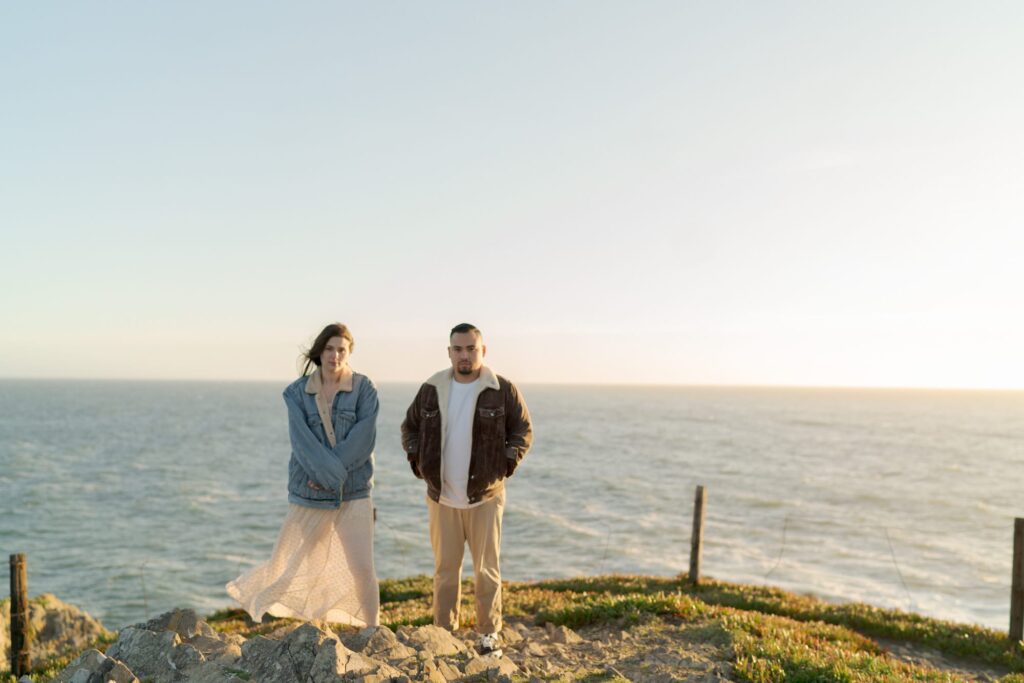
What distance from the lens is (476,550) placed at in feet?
24.5

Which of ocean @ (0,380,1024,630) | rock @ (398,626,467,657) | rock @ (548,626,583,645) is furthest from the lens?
ocean @ (0,380,1024,630)

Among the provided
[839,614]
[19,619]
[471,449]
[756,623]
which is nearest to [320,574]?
[471,449]

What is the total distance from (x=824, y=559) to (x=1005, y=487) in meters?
28.9

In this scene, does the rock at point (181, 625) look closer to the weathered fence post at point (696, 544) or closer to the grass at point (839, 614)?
the grass at point (839, 614)

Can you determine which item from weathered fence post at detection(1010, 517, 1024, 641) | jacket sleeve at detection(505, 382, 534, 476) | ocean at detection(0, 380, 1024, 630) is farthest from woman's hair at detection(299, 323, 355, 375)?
ocean at detection(0, 380, 1024, 630)

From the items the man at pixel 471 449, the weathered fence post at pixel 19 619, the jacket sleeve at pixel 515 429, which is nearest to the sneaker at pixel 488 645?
the man at pixel 471 449

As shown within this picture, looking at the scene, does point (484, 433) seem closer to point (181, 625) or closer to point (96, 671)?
point (181, 625)

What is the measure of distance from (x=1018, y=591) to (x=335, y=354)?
10074mm

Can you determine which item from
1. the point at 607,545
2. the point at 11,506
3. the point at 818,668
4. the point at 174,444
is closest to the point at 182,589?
the point at 607,545

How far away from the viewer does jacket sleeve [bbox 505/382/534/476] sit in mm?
7383

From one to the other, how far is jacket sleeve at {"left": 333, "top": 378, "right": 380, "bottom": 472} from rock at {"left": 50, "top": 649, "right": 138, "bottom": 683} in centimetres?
274

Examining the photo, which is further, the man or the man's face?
the man

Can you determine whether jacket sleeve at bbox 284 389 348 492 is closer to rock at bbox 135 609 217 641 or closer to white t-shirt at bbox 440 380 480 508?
white t-shirt at bbox 440 380 480 508

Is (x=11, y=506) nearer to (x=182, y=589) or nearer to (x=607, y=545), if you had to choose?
(x=182, y=589)
